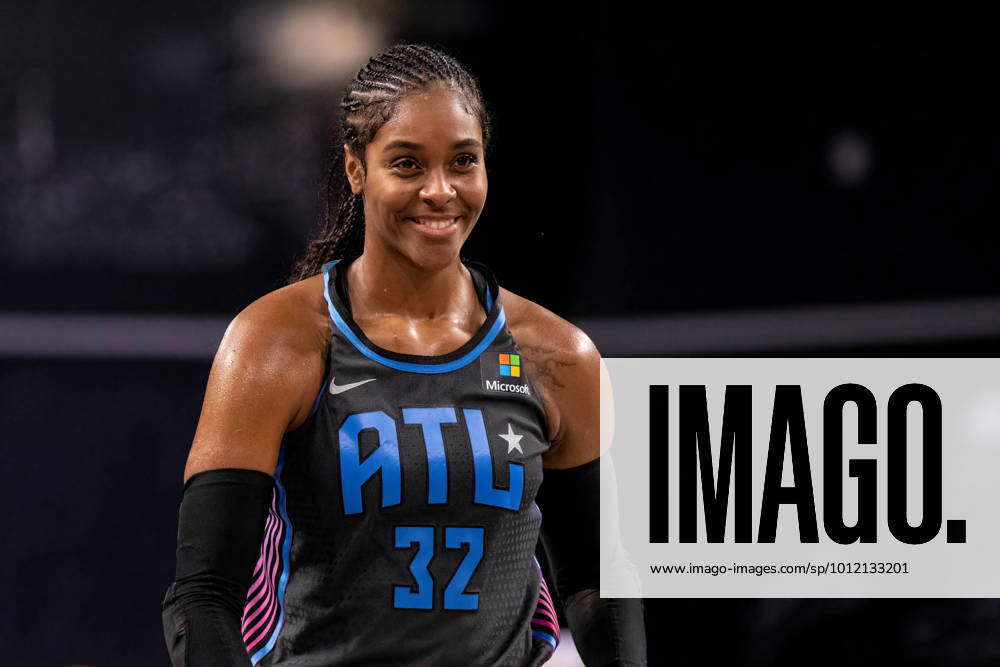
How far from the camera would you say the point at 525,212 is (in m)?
2.54

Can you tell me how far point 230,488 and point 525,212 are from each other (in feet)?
4.60

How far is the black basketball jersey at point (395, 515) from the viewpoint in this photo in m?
1.31

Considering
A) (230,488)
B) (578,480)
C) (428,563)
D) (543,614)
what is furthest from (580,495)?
(230,488)

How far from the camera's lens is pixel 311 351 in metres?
1.33

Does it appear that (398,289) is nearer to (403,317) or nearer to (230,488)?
(403,317)

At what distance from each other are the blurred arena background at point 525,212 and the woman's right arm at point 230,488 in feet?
3.48

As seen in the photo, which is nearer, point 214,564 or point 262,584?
point 214,564

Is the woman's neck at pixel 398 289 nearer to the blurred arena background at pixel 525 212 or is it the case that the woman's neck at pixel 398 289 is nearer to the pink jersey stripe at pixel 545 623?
the pink jersey stripe at pixel 545 623

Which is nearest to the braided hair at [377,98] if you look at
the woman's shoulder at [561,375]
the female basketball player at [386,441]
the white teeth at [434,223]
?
the female basketball player at [386,441]

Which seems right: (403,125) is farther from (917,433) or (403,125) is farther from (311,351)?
(917,433)

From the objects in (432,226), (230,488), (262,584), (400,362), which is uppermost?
(432,226)
